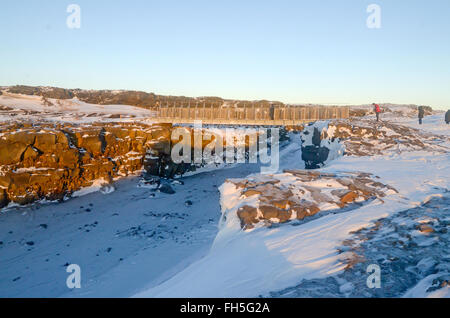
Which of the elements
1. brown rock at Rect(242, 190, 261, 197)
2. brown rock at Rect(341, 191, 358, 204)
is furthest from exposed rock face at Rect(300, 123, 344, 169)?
brown rock at Rect(242, 190, 261, 197)

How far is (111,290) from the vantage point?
870 cm

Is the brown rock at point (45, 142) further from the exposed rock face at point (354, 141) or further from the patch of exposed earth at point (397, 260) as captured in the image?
the patch of exposed earth at point (397, 260)

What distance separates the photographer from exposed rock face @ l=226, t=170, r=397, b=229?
6.90 meters

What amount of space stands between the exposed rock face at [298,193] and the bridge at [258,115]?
19.3 metres

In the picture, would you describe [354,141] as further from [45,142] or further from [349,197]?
[45,142]

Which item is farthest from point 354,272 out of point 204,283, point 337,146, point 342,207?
point 337,146

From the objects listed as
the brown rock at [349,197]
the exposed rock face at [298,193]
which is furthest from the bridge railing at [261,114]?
the brown rock at [349,197]

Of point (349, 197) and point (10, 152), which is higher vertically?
point (10, 152)

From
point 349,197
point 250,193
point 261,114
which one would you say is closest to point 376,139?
point 349,197

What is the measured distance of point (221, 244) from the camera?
6.51m

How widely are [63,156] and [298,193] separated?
56.3 ft

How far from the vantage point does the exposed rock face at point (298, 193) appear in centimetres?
690
